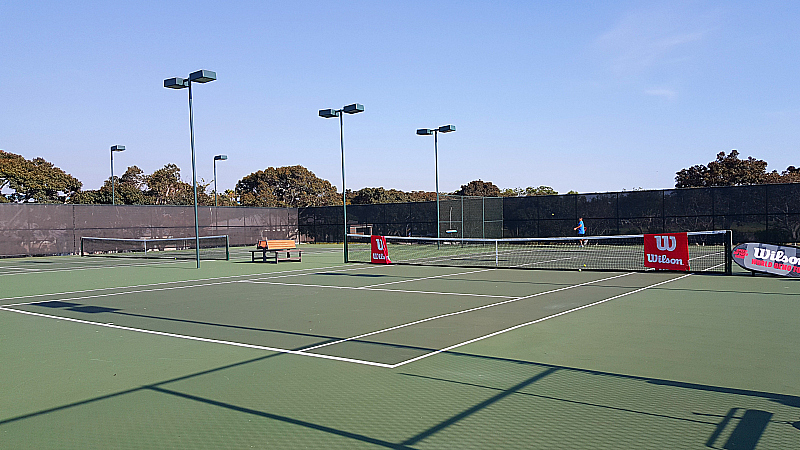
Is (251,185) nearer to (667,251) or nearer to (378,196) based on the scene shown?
(378,196)

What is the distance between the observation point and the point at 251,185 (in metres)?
78.1

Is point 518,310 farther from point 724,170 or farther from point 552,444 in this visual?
point 724,170

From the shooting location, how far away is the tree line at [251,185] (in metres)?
50.2

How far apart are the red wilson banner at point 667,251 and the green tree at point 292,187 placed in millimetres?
59661

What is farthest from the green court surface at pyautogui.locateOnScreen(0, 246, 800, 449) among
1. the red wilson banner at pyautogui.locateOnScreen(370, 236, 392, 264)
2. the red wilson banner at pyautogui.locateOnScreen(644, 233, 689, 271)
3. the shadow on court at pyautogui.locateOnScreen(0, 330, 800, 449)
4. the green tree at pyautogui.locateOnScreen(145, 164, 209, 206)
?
the green tree at pyautogui.locateOnScreen(145, 164, 209, 206)

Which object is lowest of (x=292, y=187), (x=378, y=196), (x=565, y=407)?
(x=565, y=407)

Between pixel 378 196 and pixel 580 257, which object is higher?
pixel 378 196

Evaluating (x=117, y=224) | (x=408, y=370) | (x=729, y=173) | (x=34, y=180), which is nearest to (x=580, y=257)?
(x=408, y=370)

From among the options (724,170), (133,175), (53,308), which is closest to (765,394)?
(53,308)

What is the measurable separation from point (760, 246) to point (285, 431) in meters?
13.7

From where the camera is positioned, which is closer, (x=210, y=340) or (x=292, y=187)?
(x=210, y=340)

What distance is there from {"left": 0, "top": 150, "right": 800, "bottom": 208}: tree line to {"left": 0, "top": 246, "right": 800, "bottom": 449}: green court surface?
44.3 metres

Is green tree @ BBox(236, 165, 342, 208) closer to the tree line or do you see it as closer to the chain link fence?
the tree line

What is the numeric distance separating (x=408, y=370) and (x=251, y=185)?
245ft
